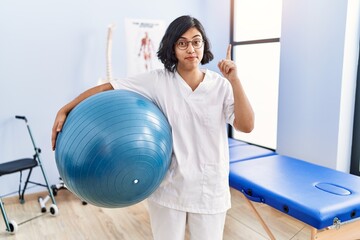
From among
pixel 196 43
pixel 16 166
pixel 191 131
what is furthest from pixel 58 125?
pixel 16 166

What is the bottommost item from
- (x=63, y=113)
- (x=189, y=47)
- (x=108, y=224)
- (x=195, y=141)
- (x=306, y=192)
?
(x=108, y=224)

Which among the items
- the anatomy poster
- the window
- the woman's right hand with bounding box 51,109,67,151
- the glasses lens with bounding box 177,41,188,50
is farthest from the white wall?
the woman's right hand with bounding box 51,109,67,151

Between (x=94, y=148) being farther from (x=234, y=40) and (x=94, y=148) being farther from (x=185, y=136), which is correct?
(x=234, y=40)

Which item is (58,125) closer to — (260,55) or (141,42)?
(141,42)

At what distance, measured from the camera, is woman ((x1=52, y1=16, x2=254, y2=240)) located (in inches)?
45.7

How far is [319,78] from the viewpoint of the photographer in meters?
2.44

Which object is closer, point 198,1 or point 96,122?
point 96,122

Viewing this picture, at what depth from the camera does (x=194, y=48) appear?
1.15 m

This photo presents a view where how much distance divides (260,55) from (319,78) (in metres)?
0.96

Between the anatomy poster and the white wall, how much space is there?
1387 mm

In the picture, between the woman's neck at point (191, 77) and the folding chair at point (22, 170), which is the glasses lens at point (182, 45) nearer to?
the woman's neck at point (191, 77)

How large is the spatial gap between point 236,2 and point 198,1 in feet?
1.46

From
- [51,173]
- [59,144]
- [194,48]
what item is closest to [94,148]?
[59,144]

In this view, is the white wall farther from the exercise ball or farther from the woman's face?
the exercise ball
